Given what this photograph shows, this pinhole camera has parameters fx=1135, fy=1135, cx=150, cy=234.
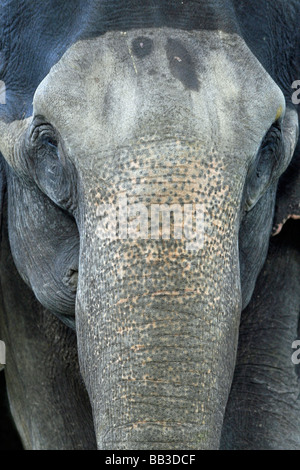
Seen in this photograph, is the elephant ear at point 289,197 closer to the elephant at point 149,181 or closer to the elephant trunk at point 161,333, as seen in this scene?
the elephant at point 149,181

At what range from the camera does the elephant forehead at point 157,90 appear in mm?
2250

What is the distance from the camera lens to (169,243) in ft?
7.06

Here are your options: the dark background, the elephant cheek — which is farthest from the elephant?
the dark background

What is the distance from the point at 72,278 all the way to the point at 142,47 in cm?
54

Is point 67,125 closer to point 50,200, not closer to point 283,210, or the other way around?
point 50,200

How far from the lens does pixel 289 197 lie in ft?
9.55

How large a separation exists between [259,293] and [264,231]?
531mm

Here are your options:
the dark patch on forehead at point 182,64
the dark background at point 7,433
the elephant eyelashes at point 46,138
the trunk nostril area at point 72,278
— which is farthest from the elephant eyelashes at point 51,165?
the dark background at point 7,433

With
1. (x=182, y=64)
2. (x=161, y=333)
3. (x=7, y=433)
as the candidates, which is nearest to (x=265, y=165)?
(x=182, y=64)

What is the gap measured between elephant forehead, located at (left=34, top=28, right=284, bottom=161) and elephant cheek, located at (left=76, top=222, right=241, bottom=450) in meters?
0.23

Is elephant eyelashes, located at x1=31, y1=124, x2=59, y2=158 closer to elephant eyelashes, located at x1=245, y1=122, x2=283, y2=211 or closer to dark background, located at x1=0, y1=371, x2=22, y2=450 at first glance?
elephant eyelashes, located at x1=245, y1=122, x2=283, y2=211

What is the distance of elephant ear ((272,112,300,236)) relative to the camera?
2.90m

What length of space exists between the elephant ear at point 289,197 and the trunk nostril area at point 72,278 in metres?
0.61

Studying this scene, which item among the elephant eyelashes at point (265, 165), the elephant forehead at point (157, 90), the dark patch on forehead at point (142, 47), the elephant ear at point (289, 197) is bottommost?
the elephant ear at point (289, 197)
